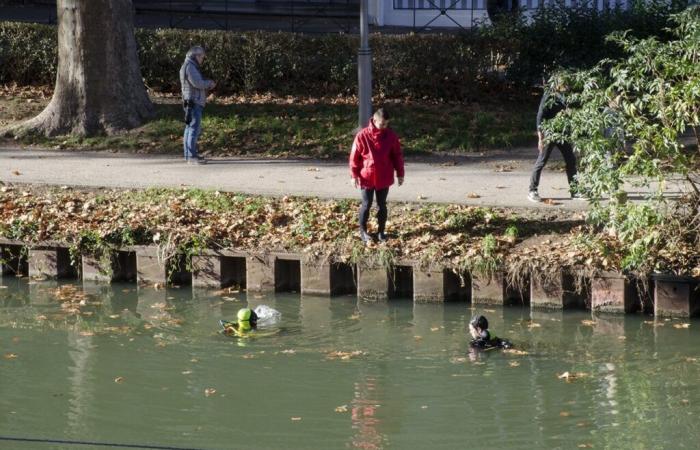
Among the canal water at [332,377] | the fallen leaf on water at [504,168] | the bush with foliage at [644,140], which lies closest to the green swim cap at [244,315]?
the canal water at [332,377]

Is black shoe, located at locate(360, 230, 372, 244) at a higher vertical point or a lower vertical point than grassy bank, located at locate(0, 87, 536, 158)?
lower

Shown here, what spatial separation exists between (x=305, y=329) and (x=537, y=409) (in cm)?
331

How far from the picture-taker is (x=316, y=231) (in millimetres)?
15812

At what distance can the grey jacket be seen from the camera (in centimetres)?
1906

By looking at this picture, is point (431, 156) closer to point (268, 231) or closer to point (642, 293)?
point (268, 231)

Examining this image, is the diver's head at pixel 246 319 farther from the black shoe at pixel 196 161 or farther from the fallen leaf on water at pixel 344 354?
the black shoe at pixel 196 161

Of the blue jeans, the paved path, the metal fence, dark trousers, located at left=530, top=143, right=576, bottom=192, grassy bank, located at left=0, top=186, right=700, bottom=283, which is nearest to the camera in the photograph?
grassy bank, located at left=0, top=186, right=700, bottom=283

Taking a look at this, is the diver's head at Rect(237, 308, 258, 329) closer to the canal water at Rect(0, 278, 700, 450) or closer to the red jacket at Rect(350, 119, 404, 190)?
the canal water at Rect(0, 278, 700, 450)

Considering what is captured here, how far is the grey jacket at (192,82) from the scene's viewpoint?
1906 cm

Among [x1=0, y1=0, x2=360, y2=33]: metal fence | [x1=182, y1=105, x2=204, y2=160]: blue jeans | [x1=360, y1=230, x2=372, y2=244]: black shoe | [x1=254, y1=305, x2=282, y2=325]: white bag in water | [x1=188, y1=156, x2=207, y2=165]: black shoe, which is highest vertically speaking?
[x1=0, y1=0, x2=360, y2=33]: metal fence

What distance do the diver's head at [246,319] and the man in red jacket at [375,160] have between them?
2027mm

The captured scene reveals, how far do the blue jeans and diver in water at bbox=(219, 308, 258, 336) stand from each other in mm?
5822

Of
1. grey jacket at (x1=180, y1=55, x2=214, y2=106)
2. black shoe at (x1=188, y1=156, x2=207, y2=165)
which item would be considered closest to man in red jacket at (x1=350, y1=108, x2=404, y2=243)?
grey jacket at (x1=180, y1=55, x2=214, y2=106)

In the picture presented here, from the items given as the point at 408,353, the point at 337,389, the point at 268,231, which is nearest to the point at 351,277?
the point at 268,231
